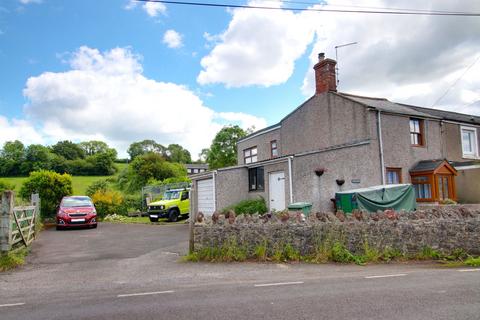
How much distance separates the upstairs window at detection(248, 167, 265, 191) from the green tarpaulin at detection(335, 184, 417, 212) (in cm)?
589

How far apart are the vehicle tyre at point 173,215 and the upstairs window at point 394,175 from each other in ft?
41.5

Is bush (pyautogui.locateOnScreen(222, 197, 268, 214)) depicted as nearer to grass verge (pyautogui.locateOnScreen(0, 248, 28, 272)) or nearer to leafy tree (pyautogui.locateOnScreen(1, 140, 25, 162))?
grass verge (pyautogui.locateOnScreen(0, 248, 28, 272))

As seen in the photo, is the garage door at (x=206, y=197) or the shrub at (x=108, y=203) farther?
the shrub at (x=108, y=203)

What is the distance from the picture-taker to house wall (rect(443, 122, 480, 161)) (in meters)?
18.2

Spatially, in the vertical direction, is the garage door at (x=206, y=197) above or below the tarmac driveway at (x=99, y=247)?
above

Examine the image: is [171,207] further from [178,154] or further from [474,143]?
[178,154]

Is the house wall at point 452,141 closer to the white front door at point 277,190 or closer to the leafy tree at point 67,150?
the white front door at point 277,190

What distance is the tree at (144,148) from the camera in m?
86.3

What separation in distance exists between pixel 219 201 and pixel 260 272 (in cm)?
1099

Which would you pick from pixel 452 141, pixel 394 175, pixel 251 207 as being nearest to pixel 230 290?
pixel 251 207

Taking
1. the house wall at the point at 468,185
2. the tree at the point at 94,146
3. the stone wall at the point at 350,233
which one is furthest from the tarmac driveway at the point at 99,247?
the tree at the point at 94,146

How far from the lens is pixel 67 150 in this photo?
67.7 metres

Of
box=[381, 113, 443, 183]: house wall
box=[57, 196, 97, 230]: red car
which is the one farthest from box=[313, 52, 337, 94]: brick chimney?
box=[57, 196, 97, 230]: red car

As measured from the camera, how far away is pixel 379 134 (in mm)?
15539
